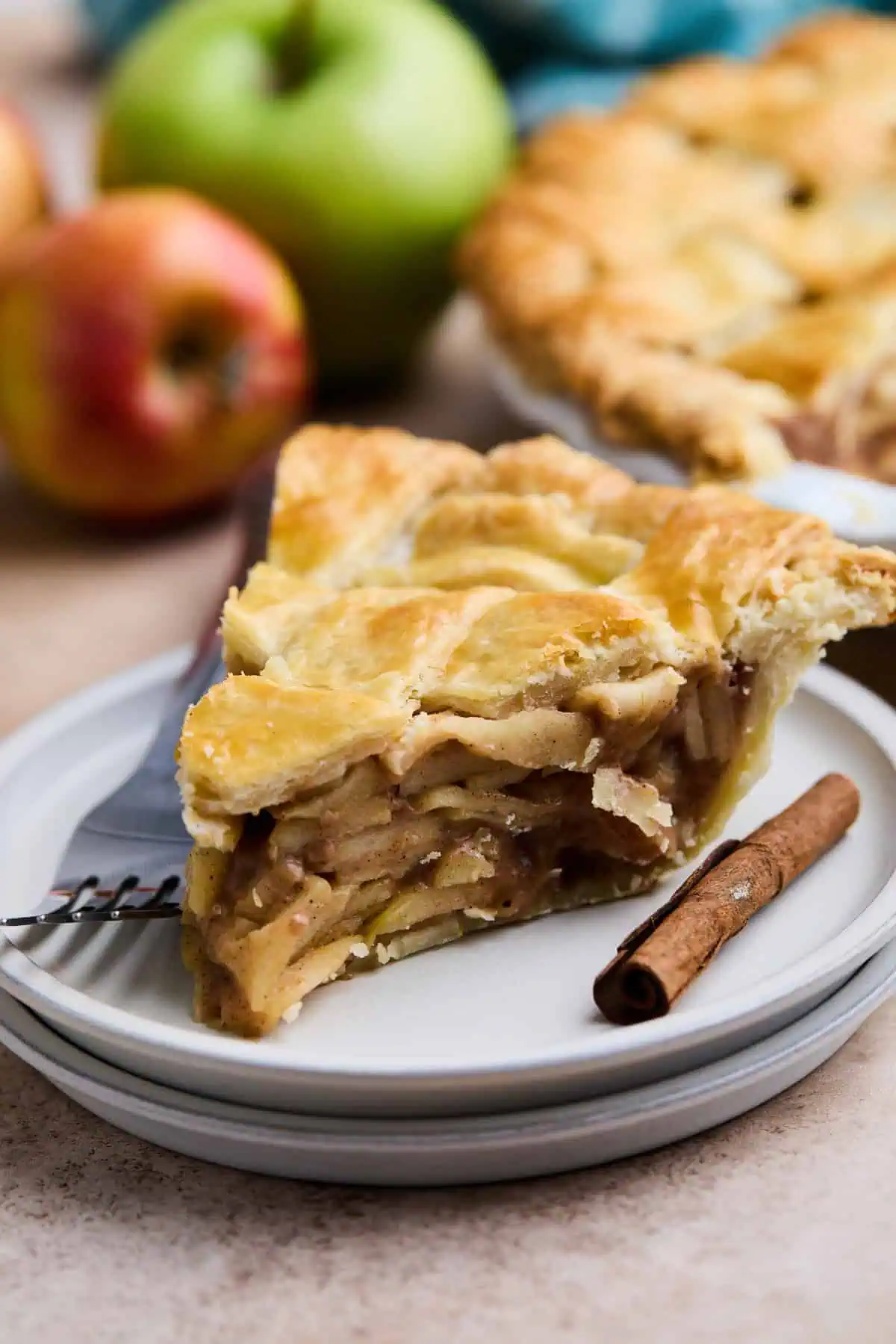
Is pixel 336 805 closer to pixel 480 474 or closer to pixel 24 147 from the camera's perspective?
pixel 480 474

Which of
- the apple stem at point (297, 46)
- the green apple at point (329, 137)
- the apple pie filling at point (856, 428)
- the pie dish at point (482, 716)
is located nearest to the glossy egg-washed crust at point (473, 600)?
the pie dish at point (482, 716)

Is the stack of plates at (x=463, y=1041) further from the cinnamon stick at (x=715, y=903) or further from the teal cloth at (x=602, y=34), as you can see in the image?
the teal cloth at (x=602, y=34)

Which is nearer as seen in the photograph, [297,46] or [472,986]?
[472,986]

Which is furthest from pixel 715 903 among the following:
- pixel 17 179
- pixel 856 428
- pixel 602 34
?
pixel 602 34

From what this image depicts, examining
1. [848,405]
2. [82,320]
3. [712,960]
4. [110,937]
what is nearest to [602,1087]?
[712,960]

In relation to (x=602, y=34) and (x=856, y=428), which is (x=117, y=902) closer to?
(x=856, y=428)

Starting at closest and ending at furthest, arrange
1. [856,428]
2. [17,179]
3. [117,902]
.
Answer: [117,902] → [856,428] → [17,179]

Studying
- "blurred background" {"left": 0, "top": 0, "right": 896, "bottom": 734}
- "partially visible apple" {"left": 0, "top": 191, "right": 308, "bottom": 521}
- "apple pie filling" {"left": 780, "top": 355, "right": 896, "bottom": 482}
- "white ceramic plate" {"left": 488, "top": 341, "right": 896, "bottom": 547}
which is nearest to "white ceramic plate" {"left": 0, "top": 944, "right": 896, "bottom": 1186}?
"white ceramic plate" {"left": 488, "top": 341, "right": 896, "bottom": 547}
